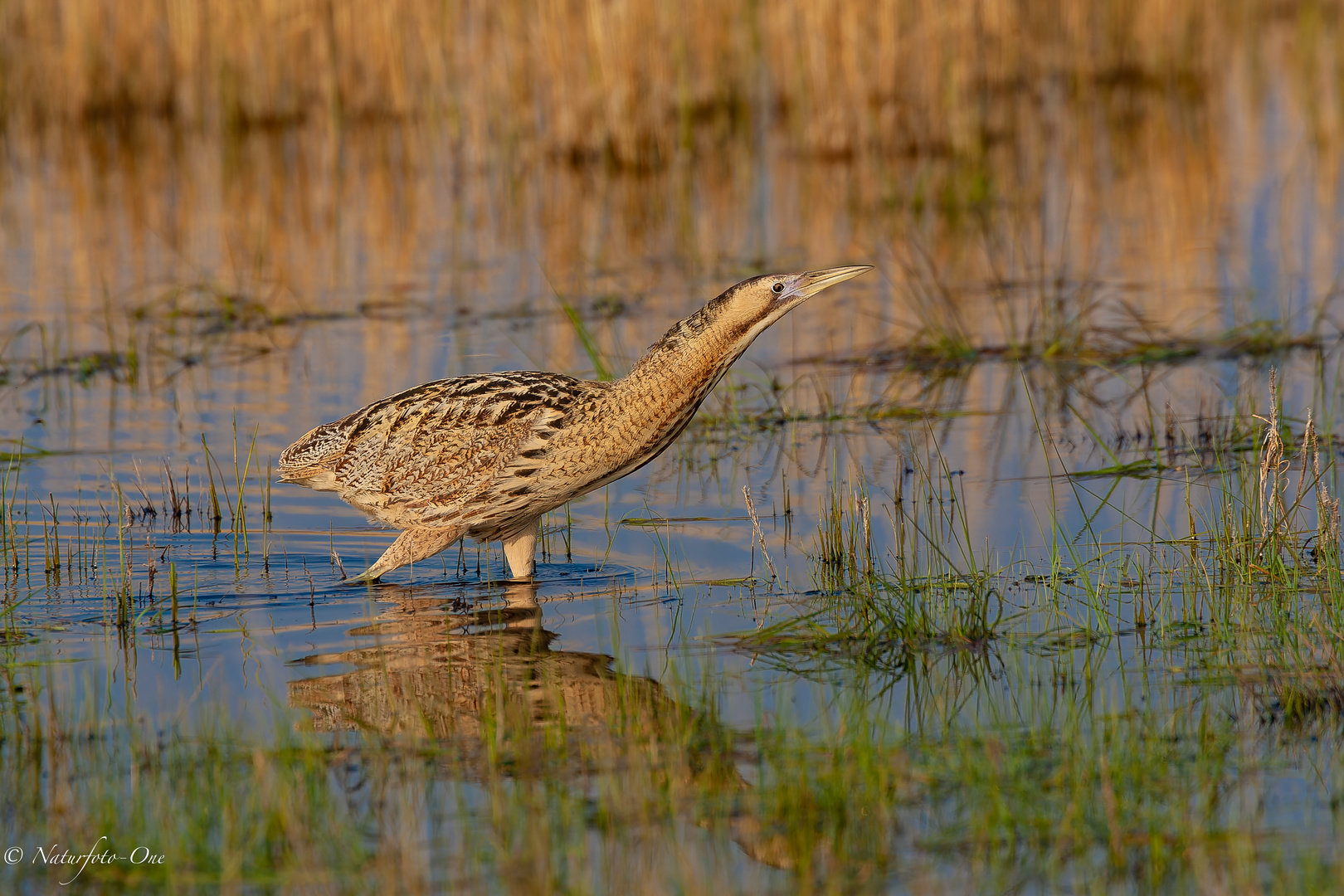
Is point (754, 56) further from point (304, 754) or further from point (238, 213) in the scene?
point (304, 754)

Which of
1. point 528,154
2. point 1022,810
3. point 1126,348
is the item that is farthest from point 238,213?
point 1022,810

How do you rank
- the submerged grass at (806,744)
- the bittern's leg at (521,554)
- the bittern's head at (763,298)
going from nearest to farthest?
the submerged grass at (806,744), the bittern's head at (763,298), the bittern's leg at (521,554)

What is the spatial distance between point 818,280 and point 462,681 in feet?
6.30

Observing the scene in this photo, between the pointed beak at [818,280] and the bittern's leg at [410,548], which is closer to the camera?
the pointed beak at [818,280]

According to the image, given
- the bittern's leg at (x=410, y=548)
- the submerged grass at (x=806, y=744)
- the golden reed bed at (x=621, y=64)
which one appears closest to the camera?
the submerged grass at (x=806, y=744)

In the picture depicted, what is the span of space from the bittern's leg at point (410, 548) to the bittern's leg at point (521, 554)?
23 cm

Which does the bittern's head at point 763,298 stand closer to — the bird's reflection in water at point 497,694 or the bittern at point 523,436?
the bittern at point 523,436

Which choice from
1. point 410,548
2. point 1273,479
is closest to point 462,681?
point 410,548

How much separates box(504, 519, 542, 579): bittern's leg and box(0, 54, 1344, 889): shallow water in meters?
0.11

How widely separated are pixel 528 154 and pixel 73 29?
5.12m

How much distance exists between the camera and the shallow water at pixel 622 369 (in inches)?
211

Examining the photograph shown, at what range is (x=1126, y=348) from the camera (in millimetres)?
9812

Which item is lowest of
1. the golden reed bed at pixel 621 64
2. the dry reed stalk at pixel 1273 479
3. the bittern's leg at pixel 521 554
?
the bittern's leg at pixel 521 554

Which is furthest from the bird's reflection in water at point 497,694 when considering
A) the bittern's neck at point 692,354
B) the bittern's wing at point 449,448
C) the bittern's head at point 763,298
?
the bittern's head at point 763,298
